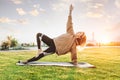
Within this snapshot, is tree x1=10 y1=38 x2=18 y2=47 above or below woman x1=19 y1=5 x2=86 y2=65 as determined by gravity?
below

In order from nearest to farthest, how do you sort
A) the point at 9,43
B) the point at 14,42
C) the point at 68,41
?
1. the point at 68,41
2. the point at 9,43
3. the point at 14,42

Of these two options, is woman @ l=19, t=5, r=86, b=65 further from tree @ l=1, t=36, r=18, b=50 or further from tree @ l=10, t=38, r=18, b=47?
tree @ l=10, t=38, r=18, b=47

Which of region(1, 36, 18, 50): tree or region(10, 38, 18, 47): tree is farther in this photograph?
region(10, 38, 18, 47): tree

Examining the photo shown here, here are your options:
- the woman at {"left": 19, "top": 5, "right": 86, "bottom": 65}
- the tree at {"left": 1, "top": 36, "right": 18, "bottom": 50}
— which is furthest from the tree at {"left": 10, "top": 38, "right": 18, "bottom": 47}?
the woman at {"left": 19, "top": 5, "right": 86, "bottom": 65}

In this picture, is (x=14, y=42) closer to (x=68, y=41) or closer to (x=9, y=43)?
(x=9, y=43)

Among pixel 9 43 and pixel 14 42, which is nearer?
pixel 9 43

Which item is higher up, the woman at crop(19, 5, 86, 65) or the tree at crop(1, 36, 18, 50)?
the woman at crop(19, 5, 86, 65)

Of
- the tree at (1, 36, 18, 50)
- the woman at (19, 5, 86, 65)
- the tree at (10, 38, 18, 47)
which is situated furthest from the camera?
the tree at (10, 38, 18, 47)

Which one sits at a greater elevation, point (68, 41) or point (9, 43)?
point (68, 41)

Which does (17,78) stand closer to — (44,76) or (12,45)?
(44,76)

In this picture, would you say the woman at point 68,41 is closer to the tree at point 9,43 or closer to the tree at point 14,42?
the tree at point 9,43

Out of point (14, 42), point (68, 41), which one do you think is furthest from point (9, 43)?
point (68, 41)

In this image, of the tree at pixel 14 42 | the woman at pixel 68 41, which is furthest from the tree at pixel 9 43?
the woman at pixel 68 41

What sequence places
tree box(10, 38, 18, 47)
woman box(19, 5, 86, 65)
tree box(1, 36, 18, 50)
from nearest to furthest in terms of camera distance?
woman box(19, 5, 86, 65)
tree box(1, 36, 18, 50)
tree box(10, 38, 18, 47)
